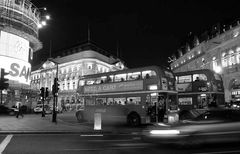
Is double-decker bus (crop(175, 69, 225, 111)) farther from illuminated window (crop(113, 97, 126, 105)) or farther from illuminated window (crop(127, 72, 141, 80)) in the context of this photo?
illuminated window (crop(113, 97, 126, 105))

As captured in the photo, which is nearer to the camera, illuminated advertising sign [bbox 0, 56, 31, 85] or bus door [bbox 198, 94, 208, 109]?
bus door [bbox 198, 94, 208, 109]

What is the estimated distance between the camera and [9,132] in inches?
579

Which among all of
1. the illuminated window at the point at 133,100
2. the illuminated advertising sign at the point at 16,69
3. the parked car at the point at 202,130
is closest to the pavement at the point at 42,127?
the illuminated window at the point at 133,100

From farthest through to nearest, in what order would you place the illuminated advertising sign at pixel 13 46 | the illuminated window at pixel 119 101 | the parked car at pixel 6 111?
the illuminated advertising sign at pixel 13 46 < the parked car at pixel 6 111 < the illuminated window at pixel 119 101

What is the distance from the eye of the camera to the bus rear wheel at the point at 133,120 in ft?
63.3

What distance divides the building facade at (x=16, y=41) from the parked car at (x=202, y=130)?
42413 millimetres

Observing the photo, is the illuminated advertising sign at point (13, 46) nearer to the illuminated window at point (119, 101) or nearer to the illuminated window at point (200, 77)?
the illuminated window at point (119, 101)

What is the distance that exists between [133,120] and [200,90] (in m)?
7.67

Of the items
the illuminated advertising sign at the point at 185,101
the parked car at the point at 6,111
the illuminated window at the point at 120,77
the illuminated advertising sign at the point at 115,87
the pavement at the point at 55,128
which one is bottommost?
the pavement at the point at 55,128

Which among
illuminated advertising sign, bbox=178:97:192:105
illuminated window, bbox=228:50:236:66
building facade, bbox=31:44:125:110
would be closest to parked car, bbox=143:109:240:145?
illuminated advertising sign, bbox=178:97:192:105

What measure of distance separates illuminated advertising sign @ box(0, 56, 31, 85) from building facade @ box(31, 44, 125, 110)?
29.8 metres

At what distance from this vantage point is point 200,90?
23328 mm

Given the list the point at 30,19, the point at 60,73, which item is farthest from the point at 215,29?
the point at 60,73

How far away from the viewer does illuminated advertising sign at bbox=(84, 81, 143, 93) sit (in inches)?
763
